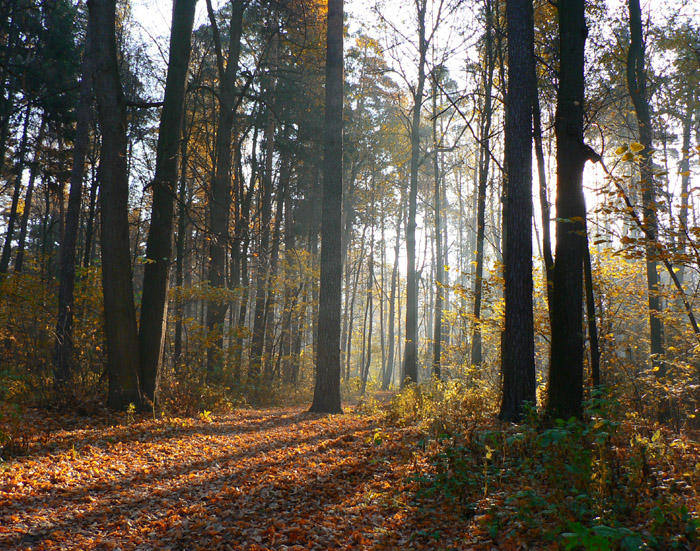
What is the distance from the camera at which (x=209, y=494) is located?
Answer: 4.37 metres

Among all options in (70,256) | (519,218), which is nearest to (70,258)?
(70,256)

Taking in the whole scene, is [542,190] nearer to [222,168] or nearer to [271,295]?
[222,168]

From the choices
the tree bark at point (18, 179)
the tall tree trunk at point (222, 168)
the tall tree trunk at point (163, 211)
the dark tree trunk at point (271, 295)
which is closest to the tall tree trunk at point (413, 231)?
the dark tree trunk at point (271, 295)

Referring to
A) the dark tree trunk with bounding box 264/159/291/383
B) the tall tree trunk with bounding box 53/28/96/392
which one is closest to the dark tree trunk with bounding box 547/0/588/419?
the tall tree trunk with bounding box 53/28/96/392

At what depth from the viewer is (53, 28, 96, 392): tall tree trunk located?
832 centimetres

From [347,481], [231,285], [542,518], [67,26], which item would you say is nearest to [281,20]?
[67,26]

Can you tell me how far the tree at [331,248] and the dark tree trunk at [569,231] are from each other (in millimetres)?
4873

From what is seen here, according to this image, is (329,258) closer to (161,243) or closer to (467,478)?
(161,243)

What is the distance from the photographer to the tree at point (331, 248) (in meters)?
Result: 9.92

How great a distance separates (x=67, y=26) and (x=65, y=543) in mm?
15754

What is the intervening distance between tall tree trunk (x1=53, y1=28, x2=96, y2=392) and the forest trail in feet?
6.58

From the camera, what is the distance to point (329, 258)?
9969 millimetres

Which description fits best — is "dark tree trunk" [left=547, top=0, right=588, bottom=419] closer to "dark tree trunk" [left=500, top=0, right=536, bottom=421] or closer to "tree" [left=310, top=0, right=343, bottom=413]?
"dark tree trunk" [left=500, top=0, right=536, bottom=421]

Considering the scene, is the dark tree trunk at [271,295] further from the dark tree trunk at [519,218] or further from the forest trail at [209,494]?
the dark tree trunk at [519,218]
